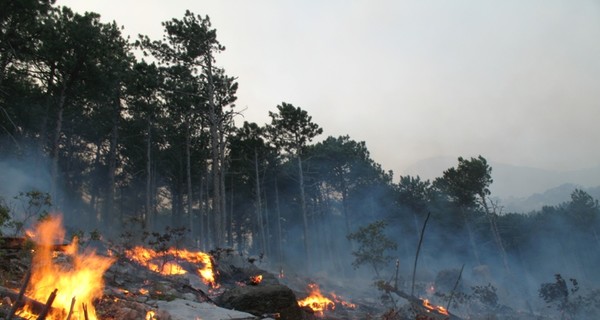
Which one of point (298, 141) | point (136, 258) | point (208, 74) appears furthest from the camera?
point (298, 141)

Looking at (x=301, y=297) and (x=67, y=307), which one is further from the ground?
(x=67, y=307)

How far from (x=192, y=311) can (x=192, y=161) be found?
1172 inches

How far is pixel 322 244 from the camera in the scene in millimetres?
52156

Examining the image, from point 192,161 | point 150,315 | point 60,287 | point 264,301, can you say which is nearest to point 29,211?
point 60,287

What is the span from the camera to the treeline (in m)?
20.2

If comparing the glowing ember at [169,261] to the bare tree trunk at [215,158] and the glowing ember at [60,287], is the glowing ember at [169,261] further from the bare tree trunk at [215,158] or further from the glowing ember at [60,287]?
the glowing ember at [60,287]

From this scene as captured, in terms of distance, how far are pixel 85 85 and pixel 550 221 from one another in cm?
6087

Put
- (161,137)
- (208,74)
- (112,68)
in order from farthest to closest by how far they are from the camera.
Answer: (161,137), (208,74), (112,68)

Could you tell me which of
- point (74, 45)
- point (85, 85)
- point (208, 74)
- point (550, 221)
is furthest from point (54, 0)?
point (550, 221)

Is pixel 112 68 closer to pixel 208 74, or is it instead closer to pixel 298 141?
pixel 208 74

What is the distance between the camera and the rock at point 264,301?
1021cm

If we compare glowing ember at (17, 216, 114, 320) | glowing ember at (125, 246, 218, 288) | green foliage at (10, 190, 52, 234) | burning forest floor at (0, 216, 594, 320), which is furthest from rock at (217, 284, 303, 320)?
green foliage at (10, 190, 52, 234)

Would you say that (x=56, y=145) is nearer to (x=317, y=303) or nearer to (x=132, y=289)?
(x=132, y=289)

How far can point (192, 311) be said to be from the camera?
338 inches
